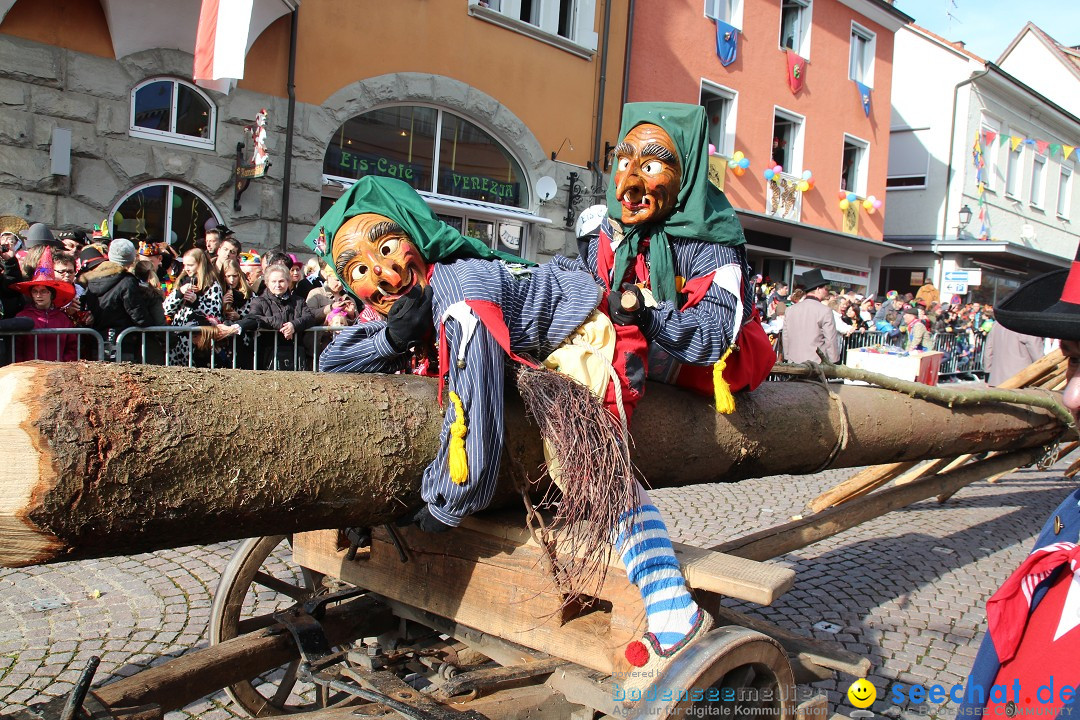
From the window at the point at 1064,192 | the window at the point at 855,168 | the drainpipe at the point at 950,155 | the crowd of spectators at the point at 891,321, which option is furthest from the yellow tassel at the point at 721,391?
the window at the point at 1064,192

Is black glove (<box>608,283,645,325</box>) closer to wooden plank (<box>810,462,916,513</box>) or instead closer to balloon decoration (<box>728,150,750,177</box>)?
wooden plank (<box>810,462,916,513</box>)

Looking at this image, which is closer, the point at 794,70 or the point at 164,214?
the point at 164,214

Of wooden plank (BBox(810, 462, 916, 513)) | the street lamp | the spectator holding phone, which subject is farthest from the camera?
the street lamp

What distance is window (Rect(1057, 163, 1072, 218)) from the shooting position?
26225 millimetres

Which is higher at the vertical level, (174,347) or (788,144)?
(788,144)

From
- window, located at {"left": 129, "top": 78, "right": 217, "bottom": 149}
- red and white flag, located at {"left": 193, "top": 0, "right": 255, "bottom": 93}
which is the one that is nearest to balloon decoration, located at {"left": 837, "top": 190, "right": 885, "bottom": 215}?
window, located at {"left": 129, "top": 78, "right": 217, "bottom": 149}

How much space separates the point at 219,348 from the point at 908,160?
21.0 metres

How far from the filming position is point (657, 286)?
292 cm

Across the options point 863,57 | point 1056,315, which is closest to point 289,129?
point 1056,315

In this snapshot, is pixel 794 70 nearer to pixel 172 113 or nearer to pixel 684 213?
pixel 172 113

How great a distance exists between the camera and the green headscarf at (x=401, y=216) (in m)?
→ 2.39

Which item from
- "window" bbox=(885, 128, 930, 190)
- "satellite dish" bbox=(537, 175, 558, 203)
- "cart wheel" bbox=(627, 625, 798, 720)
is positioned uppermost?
"window" bbox=(885, 128, 930, 190)

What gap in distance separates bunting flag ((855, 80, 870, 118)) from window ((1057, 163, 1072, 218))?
35.8 feet

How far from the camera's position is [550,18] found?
12508 mm
